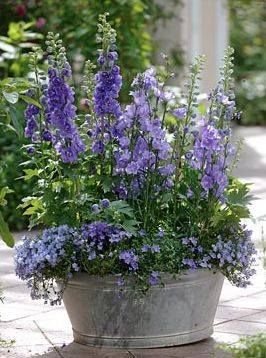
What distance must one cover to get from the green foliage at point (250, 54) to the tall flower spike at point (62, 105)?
1231 cm

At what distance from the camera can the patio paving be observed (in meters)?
4.15

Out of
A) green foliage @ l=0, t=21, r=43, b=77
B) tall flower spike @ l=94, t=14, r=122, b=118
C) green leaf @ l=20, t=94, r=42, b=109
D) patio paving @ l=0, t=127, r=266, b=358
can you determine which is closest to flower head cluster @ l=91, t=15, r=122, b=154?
tall flower spike @ l=94, t=14, r=122, b=118

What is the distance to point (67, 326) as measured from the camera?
15.4 ft

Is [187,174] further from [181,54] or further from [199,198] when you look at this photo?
[181,54]

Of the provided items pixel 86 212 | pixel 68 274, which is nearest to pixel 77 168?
pixel 86 212

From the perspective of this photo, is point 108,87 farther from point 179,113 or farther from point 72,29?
point 72,29

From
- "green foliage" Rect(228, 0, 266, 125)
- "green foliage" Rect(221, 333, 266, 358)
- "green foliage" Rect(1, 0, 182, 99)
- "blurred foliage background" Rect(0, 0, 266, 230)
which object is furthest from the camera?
"green foliage" Rect(228, 0, 266, 125)

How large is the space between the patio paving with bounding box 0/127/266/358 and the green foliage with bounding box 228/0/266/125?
10.7 metres

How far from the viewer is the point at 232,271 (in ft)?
13.8

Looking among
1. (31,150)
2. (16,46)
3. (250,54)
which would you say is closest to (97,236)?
(31,150)

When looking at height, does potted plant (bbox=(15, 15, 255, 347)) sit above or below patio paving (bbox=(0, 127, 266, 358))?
above

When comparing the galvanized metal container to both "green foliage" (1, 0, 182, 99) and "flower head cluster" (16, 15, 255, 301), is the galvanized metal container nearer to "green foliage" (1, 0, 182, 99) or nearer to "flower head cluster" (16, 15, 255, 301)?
"flower head cluster" (16, 15, 255, 301)

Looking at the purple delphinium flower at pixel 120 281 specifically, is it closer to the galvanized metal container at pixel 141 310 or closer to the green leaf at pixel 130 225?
the galvanized metal container at pixel 141 310

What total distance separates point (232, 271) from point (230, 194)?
0.33m
